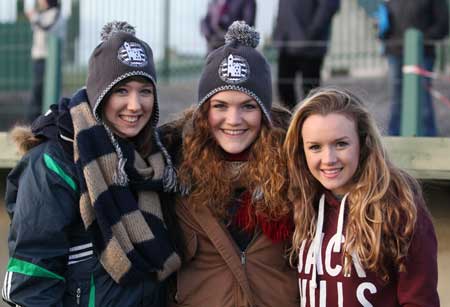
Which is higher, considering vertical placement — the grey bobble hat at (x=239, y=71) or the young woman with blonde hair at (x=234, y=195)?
the grey bobble hat at (x=239, y=71)

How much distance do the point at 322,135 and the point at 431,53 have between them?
4.39 meters

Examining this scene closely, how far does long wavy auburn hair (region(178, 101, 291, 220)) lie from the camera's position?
11.8 feet

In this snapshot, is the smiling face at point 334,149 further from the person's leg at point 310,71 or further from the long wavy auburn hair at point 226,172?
the person's leg at point 310,71

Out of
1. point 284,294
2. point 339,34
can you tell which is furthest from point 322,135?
point 339,34

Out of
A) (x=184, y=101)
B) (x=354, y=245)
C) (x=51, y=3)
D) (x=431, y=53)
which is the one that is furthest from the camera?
(x=184, y=101)

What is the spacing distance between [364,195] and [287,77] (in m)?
5.03

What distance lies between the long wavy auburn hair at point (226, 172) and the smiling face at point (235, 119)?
43 mm

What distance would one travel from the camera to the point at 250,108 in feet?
12.1

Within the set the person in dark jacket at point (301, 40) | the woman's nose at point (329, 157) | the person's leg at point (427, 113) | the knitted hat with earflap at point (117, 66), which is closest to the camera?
the woman's nose at point (329, 157)

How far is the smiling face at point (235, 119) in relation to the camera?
3.64 m

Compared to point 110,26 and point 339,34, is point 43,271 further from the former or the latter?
point 339,34

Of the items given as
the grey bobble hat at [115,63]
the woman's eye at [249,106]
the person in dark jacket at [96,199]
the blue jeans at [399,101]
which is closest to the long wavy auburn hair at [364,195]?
the woman's eye at [249,106]

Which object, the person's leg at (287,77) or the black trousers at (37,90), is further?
the black trousers at (37,90)

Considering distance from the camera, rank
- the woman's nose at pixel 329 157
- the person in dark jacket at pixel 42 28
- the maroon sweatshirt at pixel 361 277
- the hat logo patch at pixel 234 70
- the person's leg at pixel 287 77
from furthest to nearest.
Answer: the person in dark jacket at pixel 42 28 → the person's leg at pixel 287 77 → the hat logo patch at pixel 234 70 → the woman's nose at pixel 329 157 → the maroon sweatshirt at pixel 361 277
